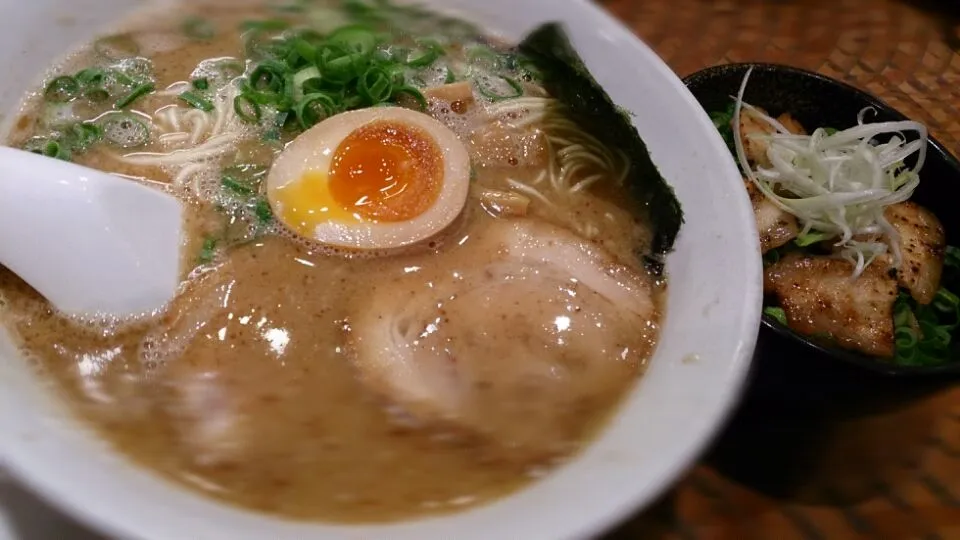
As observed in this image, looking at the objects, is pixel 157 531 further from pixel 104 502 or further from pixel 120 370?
pixel 120 370

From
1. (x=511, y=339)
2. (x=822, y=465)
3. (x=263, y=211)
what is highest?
(x=263, y=211)

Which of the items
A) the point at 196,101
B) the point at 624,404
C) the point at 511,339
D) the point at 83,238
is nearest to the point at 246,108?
the point at 196,101

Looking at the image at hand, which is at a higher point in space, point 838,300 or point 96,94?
point 96,94

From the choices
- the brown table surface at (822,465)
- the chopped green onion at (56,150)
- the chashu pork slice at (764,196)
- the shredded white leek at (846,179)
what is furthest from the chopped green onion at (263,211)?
the shredded white leek at (846,179)

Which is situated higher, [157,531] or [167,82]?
[167,82]

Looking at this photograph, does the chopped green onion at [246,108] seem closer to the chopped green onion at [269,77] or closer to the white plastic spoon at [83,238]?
the chopped green onion at [269,77]

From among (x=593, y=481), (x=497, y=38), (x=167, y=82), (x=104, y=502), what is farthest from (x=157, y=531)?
(x=497, y=38)

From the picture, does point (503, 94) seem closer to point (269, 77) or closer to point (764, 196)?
point (269, 77)
